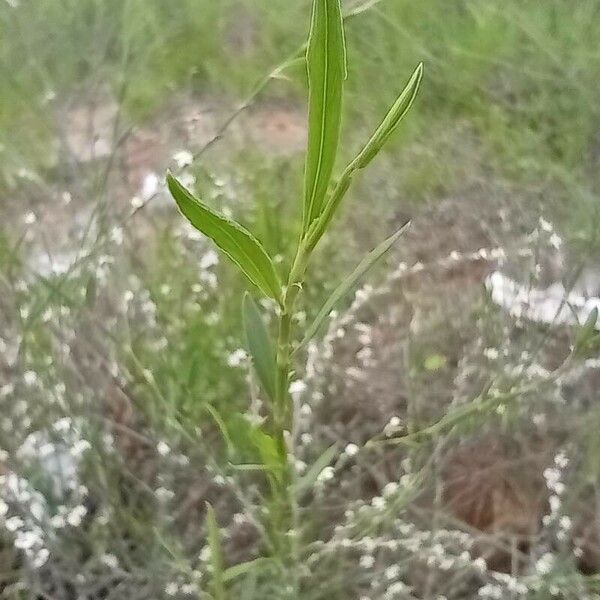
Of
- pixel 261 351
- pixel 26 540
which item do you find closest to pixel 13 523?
pixel 26 540

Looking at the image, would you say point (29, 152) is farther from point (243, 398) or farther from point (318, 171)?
point (318, 171)

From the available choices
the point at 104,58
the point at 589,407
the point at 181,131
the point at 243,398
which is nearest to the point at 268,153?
the point at 181,131

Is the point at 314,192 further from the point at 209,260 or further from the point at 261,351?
the point at 209,260

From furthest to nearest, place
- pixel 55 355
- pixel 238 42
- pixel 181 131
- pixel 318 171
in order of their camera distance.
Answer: pixel 238 42, pixel 181 131, pixel 55 355, pixel 318 171

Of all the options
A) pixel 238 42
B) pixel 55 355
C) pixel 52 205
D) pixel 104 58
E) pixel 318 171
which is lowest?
pixel 318 171

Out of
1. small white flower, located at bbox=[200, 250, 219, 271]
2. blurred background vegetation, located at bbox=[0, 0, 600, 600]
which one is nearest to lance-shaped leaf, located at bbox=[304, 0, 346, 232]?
blurred background vegetation, located at bbox=[0, 0, 600, 600]

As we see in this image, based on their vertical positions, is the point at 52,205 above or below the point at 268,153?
below

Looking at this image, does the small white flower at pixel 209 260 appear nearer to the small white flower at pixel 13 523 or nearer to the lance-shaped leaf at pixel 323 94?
the small white flower at pixel 13 523

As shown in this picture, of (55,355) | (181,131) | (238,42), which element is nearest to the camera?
(55,355)

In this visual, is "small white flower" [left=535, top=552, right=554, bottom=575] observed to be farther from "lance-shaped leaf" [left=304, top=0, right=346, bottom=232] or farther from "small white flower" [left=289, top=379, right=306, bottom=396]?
"lance-shaped leaf" [left=304, top=0, right=346, bottom=232]
